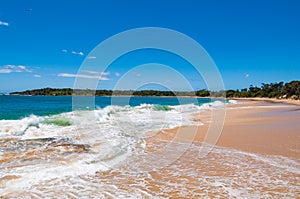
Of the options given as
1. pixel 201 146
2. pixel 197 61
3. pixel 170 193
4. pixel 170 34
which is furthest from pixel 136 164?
pixel 170 34

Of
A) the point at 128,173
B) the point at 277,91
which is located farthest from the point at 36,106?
the point at 277,91

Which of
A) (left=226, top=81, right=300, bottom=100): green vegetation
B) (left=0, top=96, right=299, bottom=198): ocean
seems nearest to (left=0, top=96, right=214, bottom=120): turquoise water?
(left=0, top=96, right=299, bottom=198): ocean

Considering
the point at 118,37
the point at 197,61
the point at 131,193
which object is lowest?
the point at 131,193

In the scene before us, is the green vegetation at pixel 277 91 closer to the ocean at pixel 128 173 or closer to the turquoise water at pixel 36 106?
the turquoise water at pixel 36 106

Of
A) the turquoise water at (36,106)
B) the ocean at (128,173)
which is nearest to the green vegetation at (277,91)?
the turquoise water at (36,106)

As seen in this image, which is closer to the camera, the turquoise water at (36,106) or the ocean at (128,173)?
the ocean at (128,173)

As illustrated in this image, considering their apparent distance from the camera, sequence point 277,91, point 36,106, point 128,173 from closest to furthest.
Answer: point 128,173 < point 36,106 < point 277,91

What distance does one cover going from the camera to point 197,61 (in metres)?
10.8

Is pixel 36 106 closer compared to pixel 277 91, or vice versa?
pixel 36 106

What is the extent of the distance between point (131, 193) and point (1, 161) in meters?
→ 3.94

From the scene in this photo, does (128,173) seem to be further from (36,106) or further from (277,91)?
(277,91)

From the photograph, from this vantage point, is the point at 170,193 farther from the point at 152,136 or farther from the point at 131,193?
the point at 152,136

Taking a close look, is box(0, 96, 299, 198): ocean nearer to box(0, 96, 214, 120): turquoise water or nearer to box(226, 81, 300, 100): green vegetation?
box(0, 96, 214, 120): turquoise water

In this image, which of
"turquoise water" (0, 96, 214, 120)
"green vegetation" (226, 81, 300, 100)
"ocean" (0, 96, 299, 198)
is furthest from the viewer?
"green vegetation" (226, 81, 300, 100)
